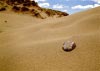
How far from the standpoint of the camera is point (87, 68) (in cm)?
470

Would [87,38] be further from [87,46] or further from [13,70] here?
[13,70]

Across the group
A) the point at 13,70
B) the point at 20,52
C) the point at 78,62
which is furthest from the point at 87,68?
the point at 20,52

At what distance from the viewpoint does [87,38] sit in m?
5.77

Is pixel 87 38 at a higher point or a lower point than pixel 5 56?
higher

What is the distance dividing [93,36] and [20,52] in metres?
1.95

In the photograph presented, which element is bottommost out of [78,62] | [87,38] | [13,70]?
[13,70]

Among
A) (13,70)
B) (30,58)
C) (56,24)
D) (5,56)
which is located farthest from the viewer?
(56,24)

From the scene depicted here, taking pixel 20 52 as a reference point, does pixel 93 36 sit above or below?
above

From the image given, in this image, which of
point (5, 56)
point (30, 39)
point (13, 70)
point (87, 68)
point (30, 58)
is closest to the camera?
point (87, 68)

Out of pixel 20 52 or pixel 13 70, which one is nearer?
pixel 13 70

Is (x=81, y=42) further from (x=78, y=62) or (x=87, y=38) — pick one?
(x=78, y=62)

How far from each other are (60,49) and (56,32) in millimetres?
1549

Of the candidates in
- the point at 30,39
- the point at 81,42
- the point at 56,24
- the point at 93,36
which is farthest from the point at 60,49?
the point at 56,24

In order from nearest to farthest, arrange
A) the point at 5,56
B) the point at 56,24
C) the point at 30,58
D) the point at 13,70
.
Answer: the point at 13,70, the point at 30,58, the point at 5,56, the point at 56,24
